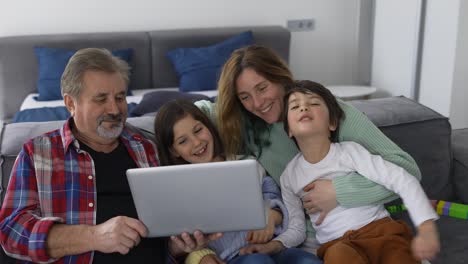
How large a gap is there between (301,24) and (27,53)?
6.46 ft

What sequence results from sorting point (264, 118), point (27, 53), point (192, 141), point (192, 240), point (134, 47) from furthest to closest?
point (134, 47)
point (27, 53)
point (264, 118)
point (192, 141)
point (192, 240)

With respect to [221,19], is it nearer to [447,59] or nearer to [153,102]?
[153,102]

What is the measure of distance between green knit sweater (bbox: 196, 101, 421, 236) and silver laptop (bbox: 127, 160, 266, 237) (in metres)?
0.35

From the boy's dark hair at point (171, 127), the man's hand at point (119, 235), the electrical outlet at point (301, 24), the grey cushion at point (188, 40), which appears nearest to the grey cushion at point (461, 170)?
the boy's dark hair at point (171, 127)

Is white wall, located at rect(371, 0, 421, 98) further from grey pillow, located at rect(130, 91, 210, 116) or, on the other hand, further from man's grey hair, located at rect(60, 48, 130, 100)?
man's grey hair, located at rect(60, 48, 130, 100)

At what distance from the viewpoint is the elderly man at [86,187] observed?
150 centimetres

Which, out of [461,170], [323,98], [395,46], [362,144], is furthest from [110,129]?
[395,46]

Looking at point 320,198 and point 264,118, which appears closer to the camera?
point 320,198

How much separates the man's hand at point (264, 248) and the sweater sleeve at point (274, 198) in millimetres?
72

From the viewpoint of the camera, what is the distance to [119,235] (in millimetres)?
1478

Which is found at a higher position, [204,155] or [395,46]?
[395,46]

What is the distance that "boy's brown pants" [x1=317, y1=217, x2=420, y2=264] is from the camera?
4.96 ft

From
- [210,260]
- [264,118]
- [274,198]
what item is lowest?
[210,260]

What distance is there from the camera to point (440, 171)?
2096 mm
